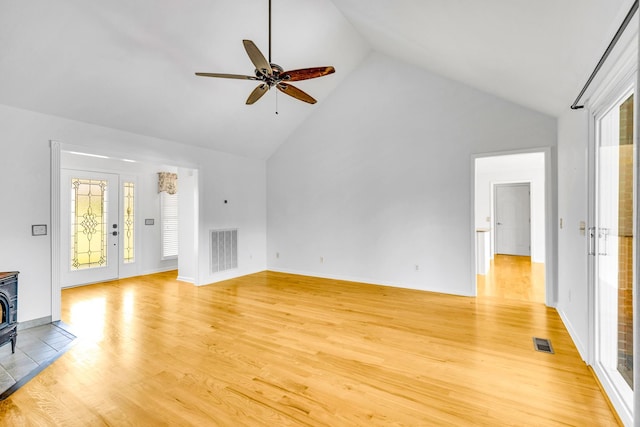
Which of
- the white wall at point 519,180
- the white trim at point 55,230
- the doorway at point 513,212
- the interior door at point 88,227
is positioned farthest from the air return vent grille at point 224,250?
the white wall at point 519,180

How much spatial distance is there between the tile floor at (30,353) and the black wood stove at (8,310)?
5.9 inches

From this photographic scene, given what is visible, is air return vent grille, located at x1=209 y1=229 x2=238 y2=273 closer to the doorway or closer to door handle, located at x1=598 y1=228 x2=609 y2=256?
the doorway

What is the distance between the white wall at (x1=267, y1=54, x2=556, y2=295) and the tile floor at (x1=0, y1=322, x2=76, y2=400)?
3868 mm

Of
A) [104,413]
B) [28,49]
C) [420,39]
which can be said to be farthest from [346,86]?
[104,413]

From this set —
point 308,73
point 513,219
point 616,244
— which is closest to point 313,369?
point 616,244

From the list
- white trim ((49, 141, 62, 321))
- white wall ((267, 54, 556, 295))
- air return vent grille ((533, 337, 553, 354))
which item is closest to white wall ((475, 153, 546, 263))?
white wall ((267, 54, 556, 295))

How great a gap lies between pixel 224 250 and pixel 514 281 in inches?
214

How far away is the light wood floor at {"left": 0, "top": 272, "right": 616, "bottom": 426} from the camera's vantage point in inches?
75.6

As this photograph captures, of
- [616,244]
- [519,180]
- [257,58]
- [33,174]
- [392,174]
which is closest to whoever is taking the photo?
[616,244]

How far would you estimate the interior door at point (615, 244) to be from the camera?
1.98 meters

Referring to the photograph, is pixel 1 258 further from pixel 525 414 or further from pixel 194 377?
pixel 525 414

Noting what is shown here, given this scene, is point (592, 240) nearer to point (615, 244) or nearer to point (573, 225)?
point (615, 244)

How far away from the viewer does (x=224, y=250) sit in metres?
5.80

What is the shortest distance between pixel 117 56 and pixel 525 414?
15.8 feet
